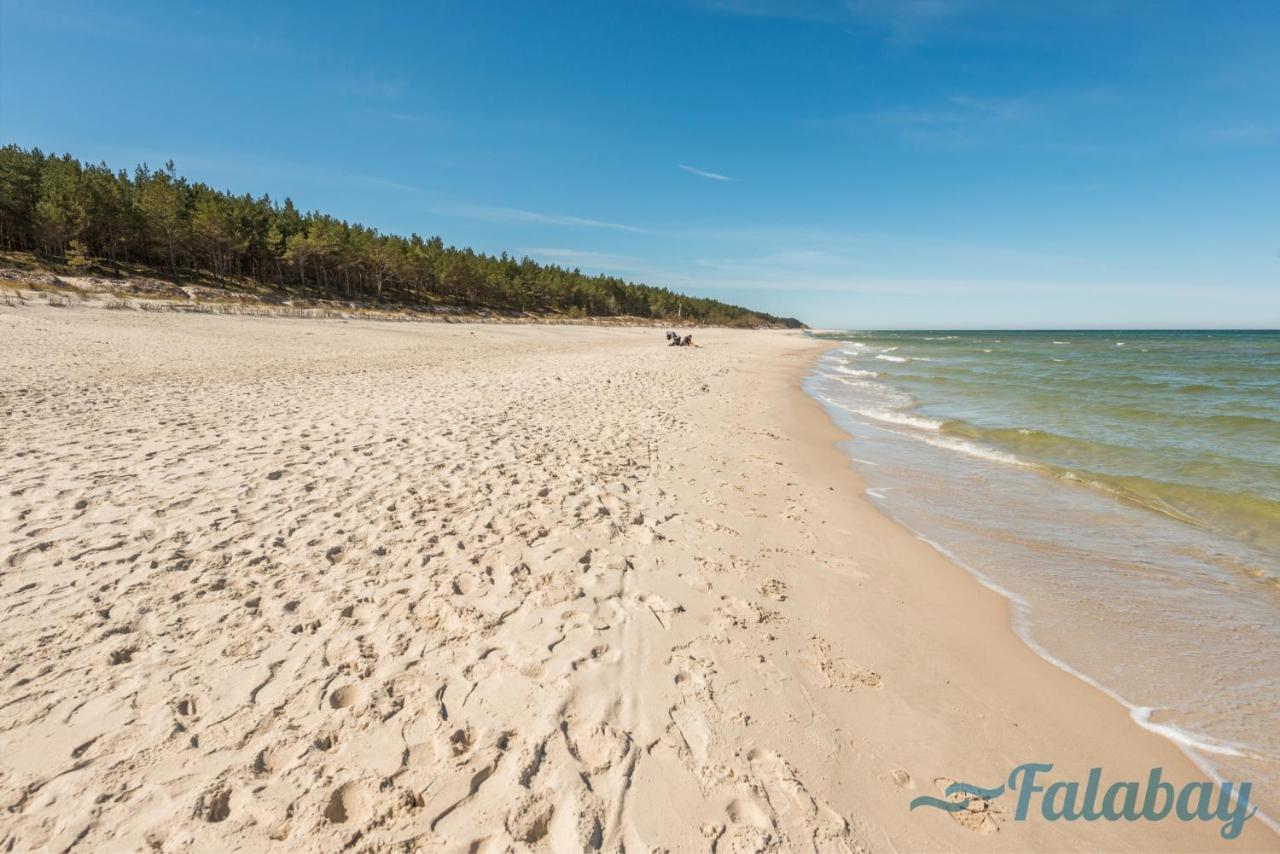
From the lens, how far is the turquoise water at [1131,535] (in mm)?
3925

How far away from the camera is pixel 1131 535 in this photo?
698cm

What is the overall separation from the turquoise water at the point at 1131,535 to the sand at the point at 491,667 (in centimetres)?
56

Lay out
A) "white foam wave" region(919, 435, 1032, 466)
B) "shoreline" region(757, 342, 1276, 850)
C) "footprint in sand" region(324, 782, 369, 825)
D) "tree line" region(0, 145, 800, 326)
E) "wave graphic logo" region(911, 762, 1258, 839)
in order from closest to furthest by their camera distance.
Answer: "footprint in sand" region(324, 782, 369, 825), "wave graphic logo" region(911, 762, 1258, 839), "shoreline" region(757, 342, 1276, 850), "white foam wave" region(919, 435, 1032, 466), "tree line" region(0, 145, 800, 326)

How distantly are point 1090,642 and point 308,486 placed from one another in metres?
8.56

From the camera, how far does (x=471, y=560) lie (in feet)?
16.0

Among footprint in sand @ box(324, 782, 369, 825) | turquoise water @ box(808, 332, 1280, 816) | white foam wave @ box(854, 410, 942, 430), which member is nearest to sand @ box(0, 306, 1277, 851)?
footprint in sand @ box(324, 782, 369, 825)

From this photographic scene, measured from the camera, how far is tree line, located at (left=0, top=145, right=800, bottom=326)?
163 feet

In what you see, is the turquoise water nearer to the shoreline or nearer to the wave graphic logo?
the shoreline

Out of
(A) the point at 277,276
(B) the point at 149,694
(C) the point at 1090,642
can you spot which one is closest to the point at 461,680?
(B) the point at 149,694

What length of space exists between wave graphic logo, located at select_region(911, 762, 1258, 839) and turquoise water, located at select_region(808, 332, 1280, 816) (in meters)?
0.21

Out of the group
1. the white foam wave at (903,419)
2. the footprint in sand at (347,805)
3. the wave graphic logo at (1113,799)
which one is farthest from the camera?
the white foam wave at (903,419)

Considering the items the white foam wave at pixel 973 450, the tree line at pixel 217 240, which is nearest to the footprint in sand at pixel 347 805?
the white foam wave at pixel 973 450

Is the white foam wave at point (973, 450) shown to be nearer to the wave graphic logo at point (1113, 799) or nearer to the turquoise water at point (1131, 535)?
the turquoise water at point (1131, 535)

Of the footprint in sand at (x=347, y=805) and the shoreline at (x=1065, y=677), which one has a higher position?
the footprint in sand at (x=347, y=805)
